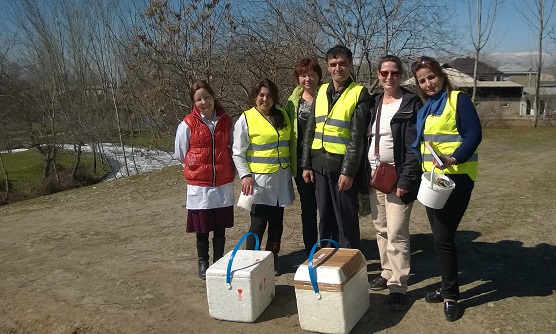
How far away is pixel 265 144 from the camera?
3582 mm

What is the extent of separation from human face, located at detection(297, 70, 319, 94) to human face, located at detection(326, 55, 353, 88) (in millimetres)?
306

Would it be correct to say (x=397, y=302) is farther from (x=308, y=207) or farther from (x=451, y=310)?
(x=308, y=207)

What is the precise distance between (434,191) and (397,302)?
898mm

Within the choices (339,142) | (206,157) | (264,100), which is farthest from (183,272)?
(339,142)

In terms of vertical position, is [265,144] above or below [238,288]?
above

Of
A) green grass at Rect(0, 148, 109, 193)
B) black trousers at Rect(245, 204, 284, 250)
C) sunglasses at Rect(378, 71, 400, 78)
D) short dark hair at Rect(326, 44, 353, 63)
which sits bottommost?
green grass at Rect(0, 148, 109, 193)

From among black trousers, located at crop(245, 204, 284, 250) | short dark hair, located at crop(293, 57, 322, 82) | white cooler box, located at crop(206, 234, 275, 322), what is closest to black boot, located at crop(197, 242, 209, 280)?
black trousers, located at crop(245, 204, 284, 250)

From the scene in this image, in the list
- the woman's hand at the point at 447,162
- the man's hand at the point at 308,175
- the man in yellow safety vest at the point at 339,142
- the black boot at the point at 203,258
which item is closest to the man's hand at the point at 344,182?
the man in yellow safety vest at the point at 339,142

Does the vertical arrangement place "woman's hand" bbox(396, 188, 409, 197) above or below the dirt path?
above

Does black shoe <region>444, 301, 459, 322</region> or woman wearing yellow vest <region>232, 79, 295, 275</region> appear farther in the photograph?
woman wearing yellow vest <region>232, 79, 295, 275</region>

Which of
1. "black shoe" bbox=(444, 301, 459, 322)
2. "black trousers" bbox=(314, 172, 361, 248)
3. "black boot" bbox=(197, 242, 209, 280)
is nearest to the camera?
"black shoe" bbox=(444, 301, 459, 322)

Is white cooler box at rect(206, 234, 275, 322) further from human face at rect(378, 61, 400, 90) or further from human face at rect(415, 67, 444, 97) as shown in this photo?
human face at rect(415, 67, 444, 97)

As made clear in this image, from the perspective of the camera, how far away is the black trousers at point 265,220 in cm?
373

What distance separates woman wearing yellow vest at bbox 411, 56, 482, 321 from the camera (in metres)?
2.80
